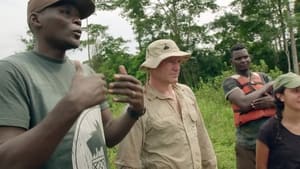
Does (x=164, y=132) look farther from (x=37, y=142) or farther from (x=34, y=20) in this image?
(x=37, y=142)

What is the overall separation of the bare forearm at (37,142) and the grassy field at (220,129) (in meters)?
4.83

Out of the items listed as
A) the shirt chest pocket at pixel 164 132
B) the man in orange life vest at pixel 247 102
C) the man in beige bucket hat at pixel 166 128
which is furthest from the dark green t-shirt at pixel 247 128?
the shirt chest pocket at pixel 164 132

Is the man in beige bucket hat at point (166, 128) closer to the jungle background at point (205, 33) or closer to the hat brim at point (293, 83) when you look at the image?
the hat brim at point (293, 83)

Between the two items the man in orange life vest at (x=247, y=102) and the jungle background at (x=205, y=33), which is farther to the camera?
the jungle background at (x=205, y=33)

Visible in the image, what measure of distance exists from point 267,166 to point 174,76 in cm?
85

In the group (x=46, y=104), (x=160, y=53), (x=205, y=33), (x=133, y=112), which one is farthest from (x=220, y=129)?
(x=205, y=33)

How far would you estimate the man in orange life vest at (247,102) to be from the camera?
13.3 ft

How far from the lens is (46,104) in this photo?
1751 millimetres

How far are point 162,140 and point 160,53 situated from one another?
59 cm

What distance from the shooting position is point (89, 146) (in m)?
1.86

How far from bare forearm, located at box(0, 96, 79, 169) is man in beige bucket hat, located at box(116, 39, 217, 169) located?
1.58 metres

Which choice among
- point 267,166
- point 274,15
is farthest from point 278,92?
point 274,15

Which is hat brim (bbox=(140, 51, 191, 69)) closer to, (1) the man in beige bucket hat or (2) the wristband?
(1) the man in beige bucket hat

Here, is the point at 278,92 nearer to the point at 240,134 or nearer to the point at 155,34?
the point at 240,134
